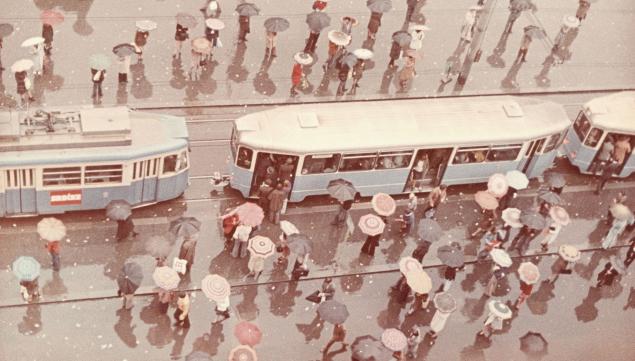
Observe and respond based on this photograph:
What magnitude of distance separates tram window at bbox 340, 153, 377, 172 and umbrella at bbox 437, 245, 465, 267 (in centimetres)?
416

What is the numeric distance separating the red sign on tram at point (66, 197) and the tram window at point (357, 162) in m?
8.50

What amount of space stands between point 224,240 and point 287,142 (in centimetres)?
378

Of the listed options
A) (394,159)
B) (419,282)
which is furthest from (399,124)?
(419,282)

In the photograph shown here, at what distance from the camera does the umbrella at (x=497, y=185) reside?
93.2ft

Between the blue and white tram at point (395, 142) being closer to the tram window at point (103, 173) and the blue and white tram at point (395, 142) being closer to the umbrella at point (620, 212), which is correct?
the umbrella at point (620, 212)

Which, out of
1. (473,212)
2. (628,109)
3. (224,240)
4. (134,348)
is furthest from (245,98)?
(628,109)

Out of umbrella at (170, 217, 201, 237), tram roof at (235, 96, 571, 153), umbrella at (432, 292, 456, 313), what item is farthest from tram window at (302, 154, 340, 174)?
umbrella at (432, 292, 456, 313)

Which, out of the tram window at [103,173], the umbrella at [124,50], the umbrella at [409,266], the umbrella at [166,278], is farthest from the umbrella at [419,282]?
the umbrella at [124,50]

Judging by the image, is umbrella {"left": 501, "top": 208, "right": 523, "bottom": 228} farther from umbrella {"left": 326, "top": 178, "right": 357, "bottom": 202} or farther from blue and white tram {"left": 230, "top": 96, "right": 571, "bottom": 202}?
umbrella {"left": 326, "top": 178, "right": 357, "bottom": 202}

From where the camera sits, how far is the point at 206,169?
96.9 feet

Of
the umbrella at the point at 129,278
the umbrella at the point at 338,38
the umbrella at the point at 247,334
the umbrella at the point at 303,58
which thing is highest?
the umbrella at the point at 338,38

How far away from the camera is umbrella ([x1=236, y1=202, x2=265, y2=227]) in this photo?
2544cm

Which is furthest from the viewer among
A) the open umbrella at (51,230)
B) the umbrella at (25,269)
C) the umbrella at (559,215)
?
the umbrella at (559,215)

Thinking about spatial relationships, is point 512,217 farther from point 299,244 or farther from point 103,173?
point 103,173
